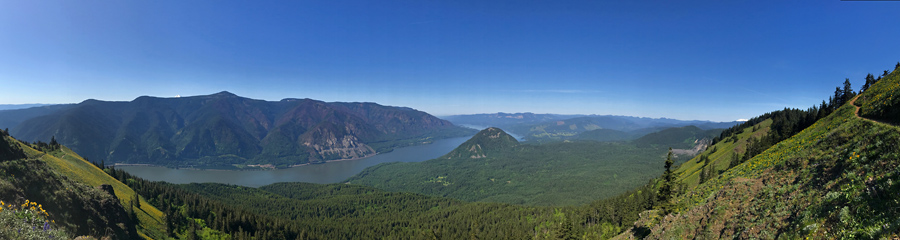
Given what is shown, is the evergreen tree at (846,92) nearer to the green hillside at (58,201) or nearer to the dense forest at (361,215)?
the dense forest at (361,215)

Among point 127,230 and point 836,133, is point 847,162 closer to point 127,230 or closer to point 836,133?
point 836,133

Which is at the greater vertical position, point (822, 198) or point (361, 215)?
point (822, 198)

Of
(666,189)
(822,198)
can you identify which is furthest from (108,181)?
(822,198)

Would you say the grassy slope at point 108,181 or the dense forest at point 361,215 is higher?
the grassy slope at point 108,181

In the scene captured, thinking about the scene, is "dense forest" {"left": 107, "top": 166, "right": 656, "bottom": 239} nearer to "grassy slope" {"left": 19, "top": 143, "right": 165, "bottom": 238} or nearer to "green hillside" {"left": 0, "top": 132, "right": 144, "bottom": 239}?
"grassy slope" {"left": 19, "top": 143, "right": 165, "bottom": 238}

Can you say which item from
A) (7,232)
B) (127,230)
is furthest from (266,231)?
(7,232)

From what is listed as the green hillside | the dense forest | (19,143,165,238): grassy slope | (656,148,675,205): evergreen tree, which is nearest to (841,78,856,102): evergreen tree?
the dense forest

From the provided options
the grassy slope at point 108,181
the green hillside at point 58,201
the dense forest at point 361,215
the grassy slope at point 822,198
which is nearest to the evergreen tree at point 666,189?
the grassy slope at point 822,198

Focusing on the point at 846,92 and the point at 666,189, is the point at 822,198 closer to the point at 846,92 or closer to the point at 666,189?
the point at 666,189
